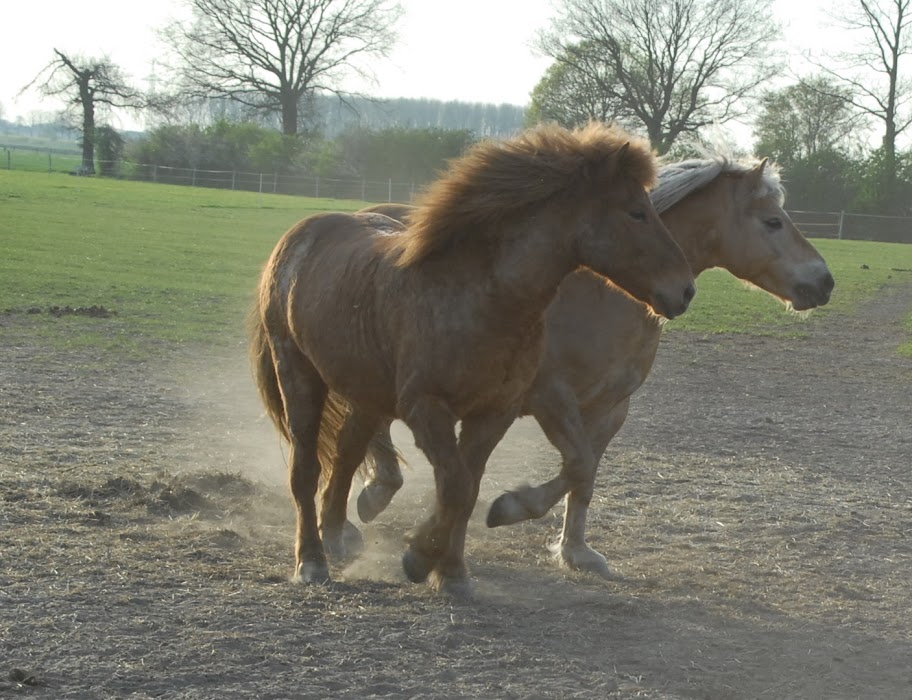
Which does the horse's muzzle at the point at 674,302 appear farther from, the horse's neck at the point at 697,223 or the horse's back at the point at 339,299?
the horse's neck at the point at 697,223

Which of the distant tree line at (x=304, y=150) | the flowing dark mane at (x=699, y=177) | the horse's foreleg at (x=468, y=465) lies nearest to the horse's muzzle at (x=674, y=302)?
the horse's foreleg at (x=468, y=465)

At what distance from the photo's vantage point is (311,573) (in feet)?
18.0

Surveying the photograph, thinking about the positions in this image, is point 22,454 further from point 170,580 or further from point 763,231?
point 763,231

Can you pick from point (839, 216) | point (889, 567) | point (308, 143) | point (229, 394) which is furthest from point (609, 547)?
point (308, 143)

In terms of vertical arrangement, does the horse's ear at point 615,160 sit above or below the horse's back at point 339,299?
above

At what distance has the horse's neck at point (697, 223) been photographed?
6.48 meters

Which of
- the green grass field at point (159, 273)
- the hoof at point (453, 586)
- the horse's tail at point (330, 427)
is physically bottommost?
the green grass field at point (159, 273)

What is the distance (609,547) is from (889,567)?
1.42m

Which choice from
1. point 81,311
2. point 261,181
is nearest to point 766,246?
point 81,311

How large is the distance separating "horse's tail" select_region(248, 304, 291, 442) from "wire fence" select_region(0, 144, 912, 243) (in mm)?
46120

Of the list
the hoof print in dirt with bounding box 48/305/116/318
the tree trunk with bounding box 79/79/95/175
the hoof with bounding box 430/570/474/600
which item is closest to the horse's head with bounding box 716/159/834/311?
the hoof with bounding box 430/570/474/600

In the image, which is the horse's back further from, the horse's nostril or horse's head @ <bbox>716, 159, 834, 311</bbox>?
horse's head @ <bbox>716, 159, 834, 311</bbox>

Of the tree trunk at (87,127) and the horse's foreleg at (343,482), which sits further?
the tree trunk at (87,127)

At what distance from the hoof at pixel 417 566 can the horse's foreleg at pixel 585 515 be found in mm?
1067
